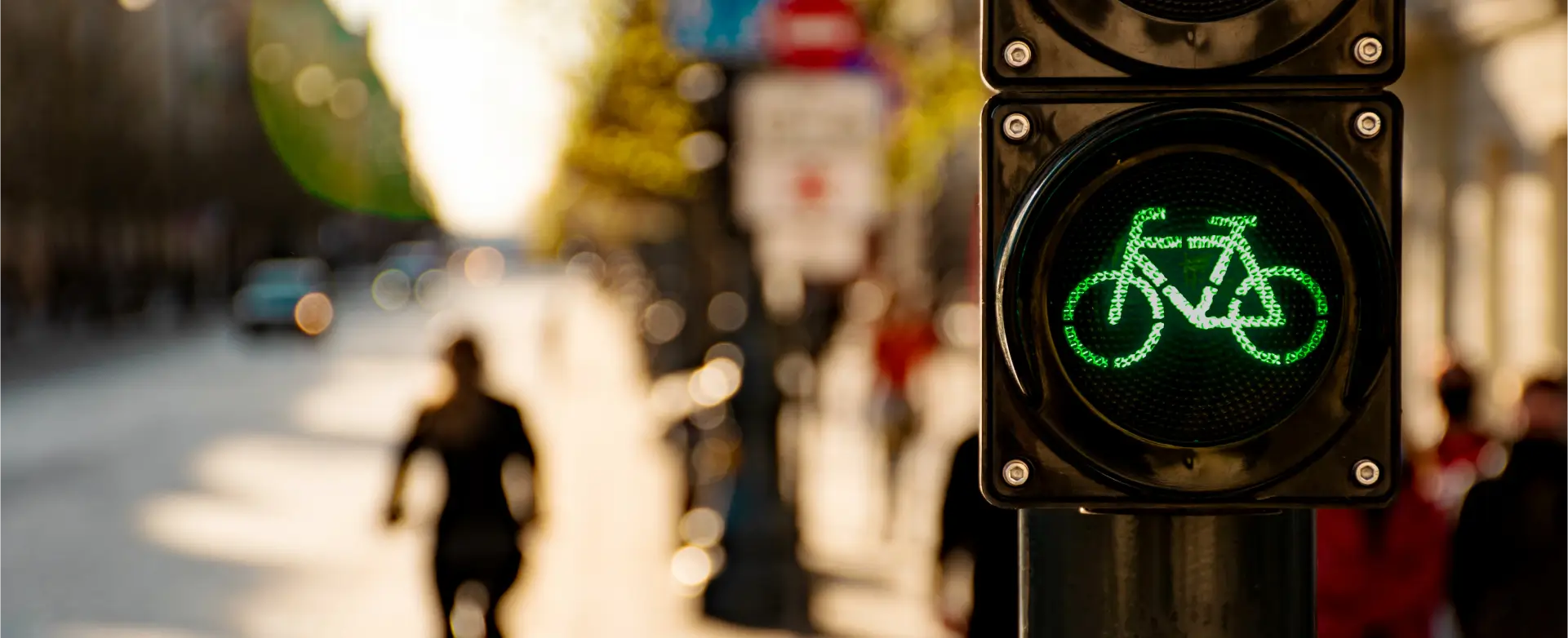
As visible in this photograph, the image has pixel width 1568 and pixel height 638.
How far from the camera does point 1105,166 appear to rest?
2465 mm

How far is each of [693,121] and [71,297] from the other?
47921 mm

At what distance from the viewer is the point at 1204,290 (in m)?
2.49

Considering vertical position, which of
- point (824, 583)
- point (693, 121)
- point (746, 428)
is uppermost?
point (693, 121)

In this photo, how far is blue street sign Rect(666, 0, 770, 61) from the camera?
11.5 metres

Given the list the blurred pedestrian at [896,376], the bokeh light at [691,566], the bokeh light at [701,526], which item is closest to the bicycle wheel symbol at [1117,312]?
the bokeh light at [691,566]

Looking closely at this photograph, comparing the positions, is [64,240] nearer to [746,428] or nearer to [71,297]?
[71,297]

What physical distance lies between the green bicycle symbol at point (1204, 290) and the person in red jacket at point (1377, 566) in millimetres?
5116

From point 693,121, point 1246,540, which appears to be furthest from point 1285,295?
point 693,121

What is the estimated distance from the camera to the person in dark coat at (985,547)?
21.3ft

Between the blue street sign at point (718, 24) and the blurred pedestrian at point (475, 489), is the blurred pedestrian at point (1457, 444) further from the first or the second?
the blurred pedestrian at point (475, 489)

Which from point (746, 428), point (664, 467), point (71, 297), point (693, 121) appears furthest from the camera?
point (71, 297)

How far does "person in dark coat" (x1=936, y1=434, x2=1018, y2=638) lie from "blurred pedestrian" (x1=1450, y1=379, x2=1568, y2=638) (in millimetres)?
1689

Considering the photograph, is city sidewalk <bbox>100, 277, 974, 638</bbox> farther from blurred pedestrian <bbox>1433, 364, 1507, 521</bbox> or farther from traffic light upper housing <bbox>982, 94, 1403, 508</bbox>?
traffic light upper housing <bbox>982, 94, 1403, 508</bbox>

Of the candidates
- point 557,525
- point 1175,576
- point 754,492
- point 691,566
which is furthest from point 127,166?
point 1175,576
